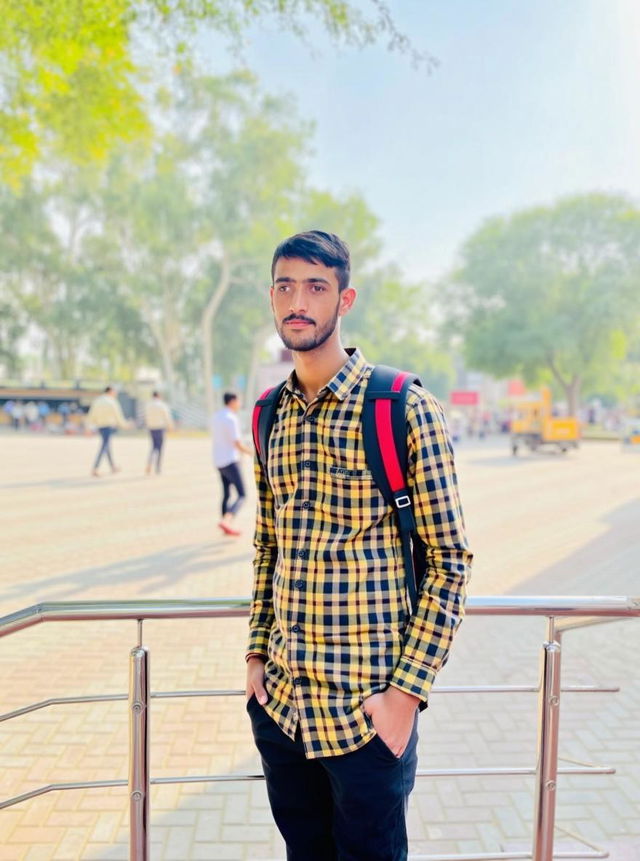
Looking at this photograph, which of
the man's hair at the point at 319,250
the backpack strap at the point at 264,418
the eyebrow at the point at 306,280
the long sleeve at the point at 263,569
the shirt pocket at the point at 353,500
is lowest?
the long sleeve at the point at 263,569

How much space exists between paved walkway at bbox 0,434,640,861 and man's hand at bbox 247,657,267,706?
1.43 metres

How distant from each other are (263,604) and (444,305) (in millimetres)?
38188

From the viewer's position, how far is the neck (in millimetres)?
1661

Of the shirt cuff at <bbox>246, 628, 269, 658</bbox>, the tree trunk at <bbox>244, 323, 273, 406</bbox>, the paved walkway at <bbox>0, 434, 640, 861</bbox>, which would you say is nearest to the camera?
the shirt cuff at <bbox>246, 628, 269, 658</bbox>

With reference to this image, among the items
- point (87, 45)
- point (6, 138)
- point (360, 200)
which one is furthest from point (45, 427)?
point (87, 45)

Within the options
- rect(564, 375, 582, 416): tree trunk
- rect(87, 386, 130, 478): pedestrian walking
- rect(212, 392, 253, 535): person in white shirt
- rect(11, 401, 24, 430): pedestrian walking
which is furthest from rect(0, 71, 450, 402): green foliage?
rect(212, 392, 253, 535): person in white shirt

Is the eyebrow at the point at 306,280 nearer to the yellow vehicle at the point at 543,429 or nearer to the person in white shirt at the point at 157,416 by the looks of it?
the person in white shirt at the point at 157,416

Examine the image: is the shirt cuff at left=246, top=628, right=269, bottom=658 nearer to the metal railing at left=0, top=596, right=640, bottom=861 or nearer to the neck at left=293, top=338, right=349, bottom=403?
the metal railing at left=0, top=596, right=640, bottom=861

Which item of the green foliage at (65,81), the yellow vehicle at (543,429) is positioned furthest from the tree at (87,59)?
the yellow vehicle at (543,429)

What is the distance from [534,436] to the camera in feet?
84.5

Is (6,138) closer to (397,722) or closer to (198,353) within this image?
(397,722)

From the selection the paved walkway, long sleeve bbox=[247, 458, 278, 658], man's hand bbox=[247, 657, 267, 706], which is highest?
long sleeve bbox=[247, 458, 278, 658]

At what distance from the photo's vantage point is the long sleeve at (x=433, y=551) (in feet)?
4.82

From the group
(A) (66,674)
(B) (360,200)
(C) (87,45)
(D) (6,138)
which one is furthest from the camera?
(B) (360,200)
